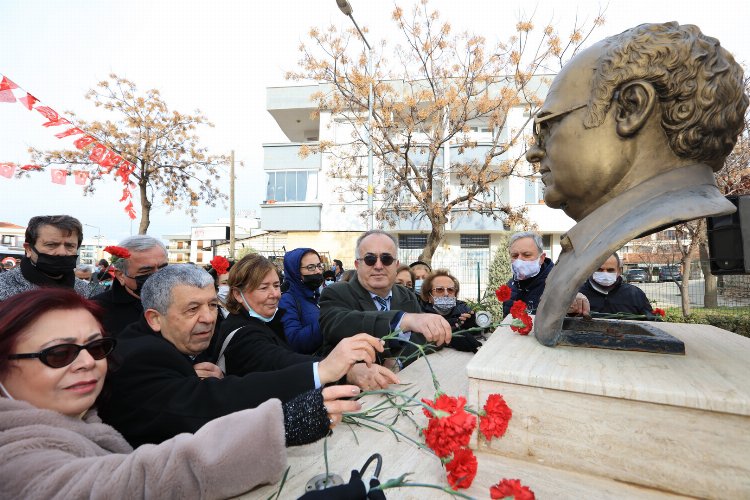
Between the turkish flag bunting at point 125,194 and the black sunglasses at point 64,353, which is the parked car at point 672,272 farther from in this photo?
the turkish flag bunting at point 125,194

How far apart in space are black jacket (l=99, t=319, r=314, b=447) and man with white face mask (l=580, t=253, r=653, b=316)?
9.65 ft

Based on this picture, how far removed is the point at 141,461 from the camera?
999 mm

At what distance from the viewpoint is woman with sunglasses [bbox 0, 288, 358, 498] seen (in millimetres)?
967

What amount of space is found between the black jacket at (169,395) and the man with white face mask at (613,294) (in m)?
2.94

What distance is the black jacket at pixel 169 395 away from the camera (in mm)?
1492

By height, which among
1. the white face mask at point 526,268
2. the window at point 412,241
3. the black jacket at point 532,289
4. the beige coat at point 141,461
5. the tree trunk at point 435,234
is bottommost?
the beige coat at point 141,461

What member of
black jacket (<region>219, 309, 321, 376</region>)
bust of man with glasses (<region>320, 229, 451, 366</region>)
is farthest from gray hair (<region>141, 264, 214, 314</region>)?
bust of man with glasses (<region>320, 229, 451, 366</region>)

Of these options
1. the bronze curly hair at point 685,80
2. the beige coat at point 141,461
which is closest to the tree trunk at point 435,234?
the bronze curly hair at point 685,80

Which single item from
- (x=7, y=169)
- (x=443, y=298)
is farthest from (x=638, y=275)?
(x=7, y=169)

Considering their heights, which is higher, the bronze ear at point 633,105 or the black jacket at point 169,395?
the bronze ear at point 633,105

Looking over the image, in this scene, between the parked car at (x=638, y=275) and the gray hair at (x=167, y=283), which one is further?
the parked car at (x=638, y=275)

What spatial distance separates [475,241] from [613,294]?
19.6 m

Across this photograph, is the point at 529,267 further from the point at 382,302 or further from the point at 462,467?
the point at 462,467

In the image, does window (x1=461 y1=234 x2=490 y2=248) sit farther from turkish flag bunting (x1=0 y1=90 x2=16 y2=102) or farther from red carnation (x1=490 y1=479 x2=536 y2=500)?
red carnation (x1=490 y1=479 x2=536 y2=500)
